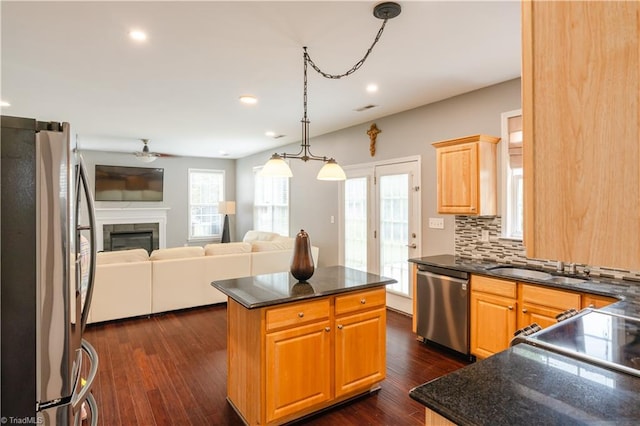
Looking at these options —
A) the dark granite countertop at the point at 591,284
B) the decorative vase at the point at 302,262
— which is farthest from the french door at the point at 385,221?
the decorative vase at the point at 302,262

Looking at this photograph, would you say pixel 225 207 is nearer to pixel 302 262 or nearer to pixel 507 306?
pixel 302 262

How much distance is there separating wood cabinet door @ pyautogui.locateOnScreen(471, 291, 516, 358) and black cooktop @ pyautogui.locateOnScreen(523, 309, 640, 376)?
48.2 inches

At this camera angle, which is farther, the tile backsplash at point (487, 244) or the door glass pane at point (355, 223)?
the door glass pane at point (355, 223)

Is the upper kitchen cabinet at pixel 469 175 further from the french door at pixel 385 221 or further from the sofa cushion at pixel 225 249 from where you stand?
the sofa cushion at pixel 225 249

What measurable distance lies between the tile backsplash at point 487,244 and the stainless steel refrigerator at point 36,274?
3508mm

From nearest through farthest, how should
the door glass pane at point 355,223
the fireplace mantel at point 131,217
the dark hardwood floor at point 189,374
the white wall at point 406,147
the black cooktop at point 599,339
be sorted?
the black cooktop at point 599,339 → the dark hardwood floor at point 189,374 → the white wall at point 406,147 → the door glass pane at point 355,223 → the fireplace mantel at point 131,217

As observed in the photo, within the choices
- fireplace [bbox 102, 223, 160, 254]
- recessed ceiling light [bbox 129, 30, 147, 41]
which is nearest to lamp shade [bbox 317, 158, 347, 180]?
recessed ceiling light [bbox 129, 30, 147, 41]

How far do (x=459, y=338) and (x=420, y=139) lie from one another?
92.6 inches

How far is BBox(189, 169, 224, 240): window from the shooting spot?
8.96 meters

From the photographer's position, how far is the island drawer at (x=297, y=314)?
212cm

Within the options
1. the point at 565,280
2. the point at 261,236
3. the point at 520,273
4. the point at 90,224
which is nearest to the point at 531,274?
the point at 520,273

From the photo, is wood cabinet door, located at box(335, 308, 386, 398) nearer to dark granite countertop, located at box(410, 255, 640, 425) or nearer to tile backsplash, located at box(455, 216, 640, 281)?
dark granite countertop, located at box(410, 255, 640, 425)

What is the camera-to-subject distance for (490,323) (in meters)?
3.00

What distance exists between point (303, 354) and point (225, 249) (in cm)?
301
